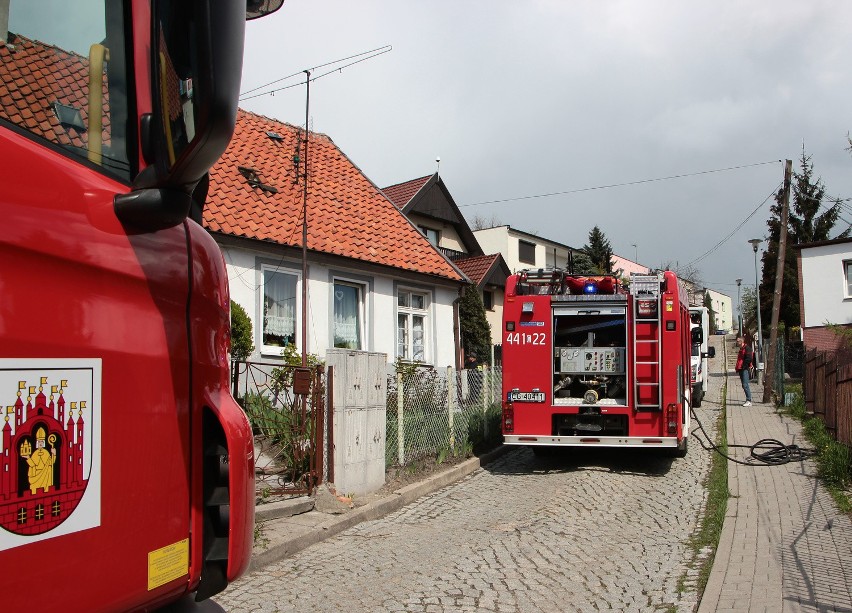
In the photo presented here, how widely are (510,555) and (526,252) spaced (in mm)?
38410

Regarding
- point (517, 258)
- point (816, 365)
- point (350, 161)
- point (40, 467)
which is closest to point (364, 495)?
point (40, 467)

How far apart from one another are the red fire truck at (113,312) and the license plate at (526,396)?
27.9ft

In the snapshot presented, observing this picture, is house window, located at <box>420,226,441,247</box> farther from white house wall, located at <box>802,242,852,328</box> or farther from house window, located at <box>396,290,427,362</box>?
white house wall, located at <box>802,242,852,328</box>

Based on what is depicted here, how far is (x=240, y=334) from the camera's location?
11.4 meters

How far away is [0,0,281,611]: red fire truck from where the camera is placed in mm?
1670

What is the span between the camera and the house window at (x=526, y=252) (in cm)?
4344

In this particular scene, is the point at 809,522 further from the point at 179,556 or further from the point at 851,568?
the point at 179,556

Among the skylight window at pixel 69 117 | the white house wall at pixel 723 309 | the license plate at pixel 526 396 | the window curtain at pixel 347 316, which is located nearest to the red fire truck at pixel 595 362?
the license plate at pixel 526 396

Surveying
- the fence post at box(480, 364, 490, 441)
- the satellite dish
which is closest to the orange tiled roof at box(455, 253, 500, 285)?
the fence post at box(480, 364, 490, 441)

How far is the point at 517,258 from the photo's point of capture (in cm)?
4312

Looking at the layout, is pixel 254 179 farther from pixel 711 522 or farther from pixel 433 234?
pixel 433 234

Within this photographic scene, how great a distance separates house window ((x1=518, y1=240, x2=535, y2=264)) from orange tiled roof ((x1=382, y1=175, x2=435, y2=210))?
18.8m

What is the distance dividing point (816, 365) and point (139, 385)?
1493 centimetres

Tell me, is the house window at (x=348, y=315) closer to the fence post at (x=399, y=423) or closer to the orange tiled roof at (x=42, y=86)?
the fence post at (x=399, y=423)
